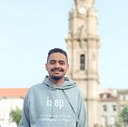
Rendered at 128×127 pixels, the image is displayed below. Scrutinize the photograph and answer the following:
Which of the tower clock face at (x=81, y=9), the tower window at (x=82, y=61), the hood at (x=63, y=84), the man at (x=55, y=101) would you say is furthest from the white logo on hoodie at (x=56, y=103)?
the tower clock face at (x=81, y=9)

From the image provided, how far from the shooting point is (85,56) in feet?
268

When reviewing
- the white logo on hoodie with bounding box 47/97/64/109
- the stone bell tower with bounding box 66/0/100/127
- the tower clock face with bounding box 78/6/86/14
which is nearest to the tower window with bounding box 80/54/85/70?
the stone bell tower with bounding box 66/0/100/127

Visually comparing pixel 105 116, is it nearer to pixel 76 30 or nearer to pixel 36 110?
pixel 76 30

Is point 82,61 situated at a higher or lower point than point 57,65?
higher

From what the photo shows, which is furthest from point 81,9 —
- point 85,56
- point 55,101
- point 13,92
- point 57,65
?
point 55,101

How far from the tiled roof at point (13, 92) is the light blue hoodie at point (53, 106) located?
4129 inches

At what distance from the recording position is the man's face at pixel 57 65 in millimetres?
4805

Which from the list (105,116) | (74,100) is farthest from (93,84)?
(74,100)

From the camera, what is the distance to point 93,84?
8038 cm

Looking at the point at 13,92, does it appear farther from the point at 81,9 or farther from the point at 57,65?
the point at 57,65

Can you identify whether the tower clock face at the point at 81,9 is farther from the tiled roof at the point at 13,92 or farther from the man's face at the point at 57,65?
the man's face at the point at 57,65

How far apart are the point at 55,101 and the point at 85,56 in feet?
253

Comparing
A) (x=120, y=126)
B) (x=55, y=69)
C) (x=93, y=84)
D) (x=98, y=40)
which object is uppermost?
(x=98, y=40)

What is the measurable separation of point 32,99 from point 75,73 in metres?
75.5
